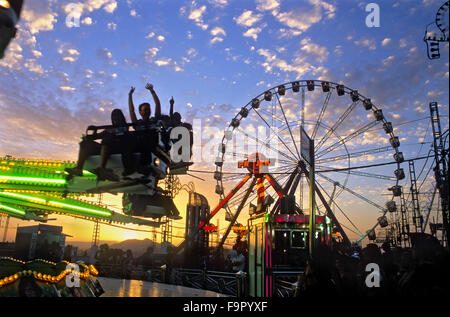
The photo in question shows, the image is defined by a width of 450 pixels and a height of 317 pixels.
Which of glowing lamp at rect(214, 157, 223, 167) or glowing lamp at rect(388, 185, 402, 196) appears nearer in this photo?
glowing lamp at rect(388, 185, 402, 196)

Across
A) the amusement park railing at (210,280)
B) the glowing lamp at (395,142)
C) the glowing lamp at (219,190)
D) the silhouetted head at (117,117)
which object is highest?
the glowing lamp at (395,142)

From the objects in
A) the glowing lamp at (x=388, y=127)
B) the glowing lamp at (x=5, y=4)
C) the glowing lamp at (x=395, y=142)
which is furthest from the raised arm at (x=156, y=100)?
the glowing lamp at (x=388, y=127)

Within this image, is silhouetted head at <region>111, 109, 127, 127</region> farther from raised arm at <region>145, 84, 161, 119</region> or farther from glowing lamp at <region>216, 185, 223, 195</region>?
glowing lamp at <region>216, 185, 223, 195</region>

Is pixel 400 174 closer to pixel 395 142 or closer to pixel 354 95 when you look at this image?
pixel 395 142

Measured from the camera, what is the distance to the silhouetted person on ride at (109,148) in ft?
10.4

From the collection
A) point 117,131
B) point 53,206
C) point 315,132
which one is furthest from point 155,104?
point 315,132

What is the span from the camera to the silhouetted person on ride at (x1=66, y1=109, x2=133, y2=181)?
316 cm

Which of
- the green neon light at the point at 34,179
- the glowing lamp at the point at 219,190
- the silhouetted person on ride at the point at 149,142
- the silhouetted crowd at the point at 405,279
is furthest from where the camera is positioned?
the glowing lamp at the point at 219,190

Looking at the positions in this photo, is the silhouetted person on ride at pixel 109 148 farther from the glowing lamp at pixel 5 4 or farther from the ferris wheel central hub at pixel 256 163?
the ferris wheel central hub at pixel 256 163

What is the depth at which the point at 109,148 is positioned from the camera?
323 centimetres

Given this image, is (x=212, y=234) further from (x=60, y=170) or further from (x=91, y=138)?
(x=91, y=138)

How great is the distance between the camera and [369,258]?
713 centimetres

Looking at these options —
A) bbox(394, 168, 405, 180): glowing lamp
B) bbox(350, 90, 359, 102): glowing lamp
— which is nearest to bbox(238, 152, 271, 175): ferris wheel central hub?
bbox(350, 90, 359, 102): glowing lamp

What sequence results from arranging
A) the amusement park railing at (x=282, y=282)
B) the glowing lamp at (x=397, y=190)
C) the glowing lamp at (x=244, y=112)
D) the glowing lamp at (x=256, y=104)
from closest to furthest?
the amusement park railing at (x=282, y=282), the glowing lamp at (x=397, y=190), the glowing lamp at (x=256, y=104), the glowing lamp at (x=244, y=112)
